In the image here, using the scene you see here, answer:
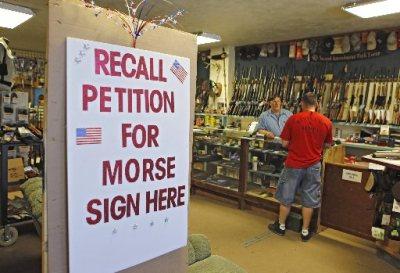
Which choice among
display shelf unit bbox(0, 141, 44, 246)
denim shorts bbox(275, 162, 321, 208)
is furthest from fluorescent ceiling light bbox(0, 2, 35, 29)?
denim shorts bbox(275, 162, 321, 208)

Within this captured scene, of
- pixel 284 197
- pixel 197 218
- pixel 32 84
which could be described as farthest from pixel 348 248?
pixel 32 84

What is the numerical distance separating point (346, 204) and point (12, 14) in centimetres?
523

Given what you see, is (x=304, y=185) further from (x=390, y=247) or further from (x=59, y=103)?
(x=59, y=103)

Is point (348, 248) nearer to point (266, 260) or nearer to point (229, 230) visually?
point (266, 260)

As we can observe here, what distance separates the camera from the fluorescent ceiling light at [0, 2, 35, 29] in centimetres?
445

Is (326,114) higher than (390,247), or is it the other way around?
(326,114)

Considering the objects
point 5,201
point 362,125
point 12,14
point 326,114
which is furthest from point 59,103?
point 326,114

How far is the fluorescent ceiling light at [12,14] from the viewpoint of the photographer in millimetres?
4453

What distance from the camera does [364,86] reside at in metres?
5.32

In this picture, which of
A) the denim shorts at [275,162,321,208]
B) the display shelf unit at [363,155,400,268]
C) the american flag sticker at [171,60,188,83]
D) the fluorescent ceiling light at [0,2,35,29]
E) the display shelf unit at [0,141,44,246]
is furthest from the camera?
the fluorescent ceiling light at [0,2,35,29]

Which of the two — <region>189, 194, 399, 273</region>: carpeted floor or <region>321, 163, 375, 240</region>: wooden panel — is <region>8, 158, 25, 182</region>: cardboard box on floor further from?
<region>321, 163, 375, 240</region>: wooden panel

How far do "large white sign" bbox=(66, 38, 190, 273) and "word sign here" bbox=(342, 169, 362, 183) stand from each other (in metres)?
3.13

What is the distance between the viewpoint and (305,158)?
379cm

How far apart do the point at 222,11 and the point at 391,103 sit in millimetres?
2858
